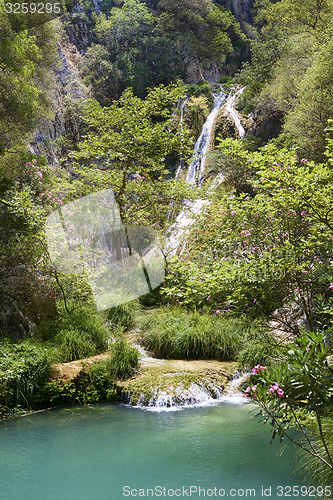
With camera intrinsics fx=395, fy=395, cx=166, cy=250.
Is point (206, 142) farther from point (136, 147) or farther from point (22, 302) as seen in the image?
point (22, 302)

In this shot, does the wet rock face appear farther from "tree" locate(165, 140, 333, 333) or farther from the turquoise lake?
"tree" locate(165, 140, 333, 333)

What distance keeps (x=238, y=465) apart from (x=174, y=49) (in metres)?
23.2

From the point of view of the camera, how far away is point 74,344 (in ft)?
25.8

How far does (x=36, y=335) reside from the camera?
838 centimetres

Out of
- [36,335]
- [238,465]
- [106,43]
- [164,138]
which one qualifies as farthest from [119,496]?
[106,43]

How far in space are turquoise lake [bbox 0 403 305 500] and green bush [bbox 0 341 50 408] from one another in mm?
414

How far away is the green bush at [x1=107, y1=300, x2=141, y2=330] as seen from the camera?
950cm

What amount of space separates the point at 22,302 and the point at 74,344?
5.74 ft

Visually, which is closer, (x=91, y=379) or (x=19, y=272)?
(x=91, y=379)

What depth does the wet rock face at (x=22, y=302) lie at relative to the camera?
8148mm

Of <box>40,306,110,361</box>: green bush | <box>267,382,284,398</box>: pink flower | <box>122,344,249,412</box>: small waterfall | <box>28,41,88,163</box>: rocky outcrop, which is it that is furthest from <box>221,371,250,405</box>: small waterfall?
<box>28,41,88,163</box>: rocky outcrop

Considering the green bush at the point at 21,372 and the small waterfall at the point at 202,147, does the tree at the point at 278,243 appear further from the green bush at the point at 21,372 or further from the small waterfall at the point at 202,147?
the small waterfall at the point at 202,147

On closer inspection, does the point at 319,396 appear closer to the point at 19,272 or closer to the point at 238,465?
the point at 238,465

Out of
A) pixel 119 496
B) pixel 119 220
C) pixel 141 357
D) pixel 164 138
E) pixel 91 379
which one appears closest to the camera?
pixel 119 496
